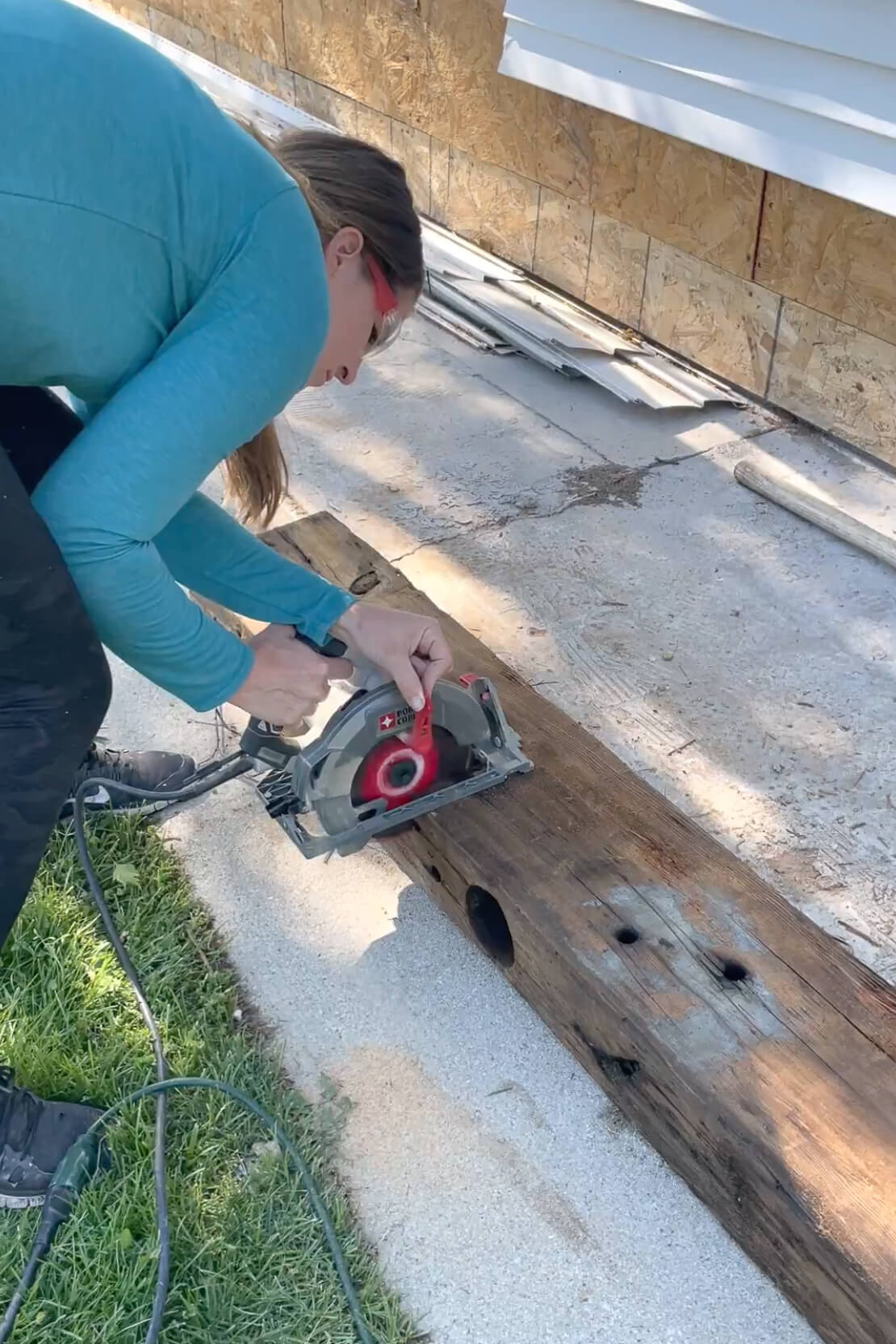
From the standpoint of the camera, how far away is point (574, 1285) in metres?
1.73

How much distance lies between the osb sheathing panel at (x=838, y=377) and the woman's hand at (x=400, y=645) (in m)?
2.38

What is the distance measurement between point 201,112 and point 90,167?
175 millimetres

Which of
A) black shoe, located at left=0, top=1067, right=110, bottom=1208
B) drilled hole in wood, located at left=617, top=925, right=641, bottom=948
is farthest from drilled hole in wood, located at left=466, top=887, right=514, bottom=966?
black shoe, located at left=0, top=1067, right=110, bottom=1208

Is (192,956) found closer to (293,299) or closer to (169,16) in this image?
(293,299)

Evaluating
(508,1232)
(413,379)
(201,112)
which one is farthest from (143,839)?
(413,379)

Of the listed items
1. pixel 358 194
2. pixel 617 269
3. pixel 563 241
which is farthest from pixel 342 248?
pixel 563 241

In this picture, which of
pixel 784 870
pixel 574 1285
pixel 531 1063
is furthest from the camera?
pixel 784 870

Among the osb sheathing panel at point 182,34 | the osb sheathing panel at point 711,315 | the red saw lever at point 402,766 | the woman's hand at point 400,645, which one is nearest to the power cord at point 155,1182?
the red saw lever at point 402,766

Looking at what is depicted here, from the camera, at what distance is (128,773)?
2.62 meters

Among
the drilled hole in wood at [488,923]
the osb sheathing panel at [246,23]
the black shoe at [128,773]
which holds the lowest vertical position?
the black shoe at [128,773]

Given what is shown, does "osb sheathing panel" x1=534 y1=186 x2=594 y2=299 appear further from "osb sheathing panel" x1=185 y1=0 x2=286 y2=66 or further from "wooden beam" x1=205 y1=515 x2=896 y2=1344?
"wooden beam" x1=205 y1=515 x2=896 y2=1344

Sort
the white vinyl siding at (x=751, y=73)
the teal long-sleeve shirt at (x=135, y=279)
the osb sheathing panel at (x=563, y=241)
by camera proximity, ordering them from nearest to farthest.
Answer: the teal long-sleeve shirt at (x=135, y=279) < the white vinyl siding at (x=751, y=73) < the osb sheathing panel at (x=563, y=241)

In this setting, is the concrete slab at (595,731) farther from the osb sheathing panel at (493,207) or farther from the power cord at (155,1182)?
the osb sheathing panel at (493,207)

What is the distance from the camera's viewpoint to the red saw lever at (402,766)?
201 centimetres
